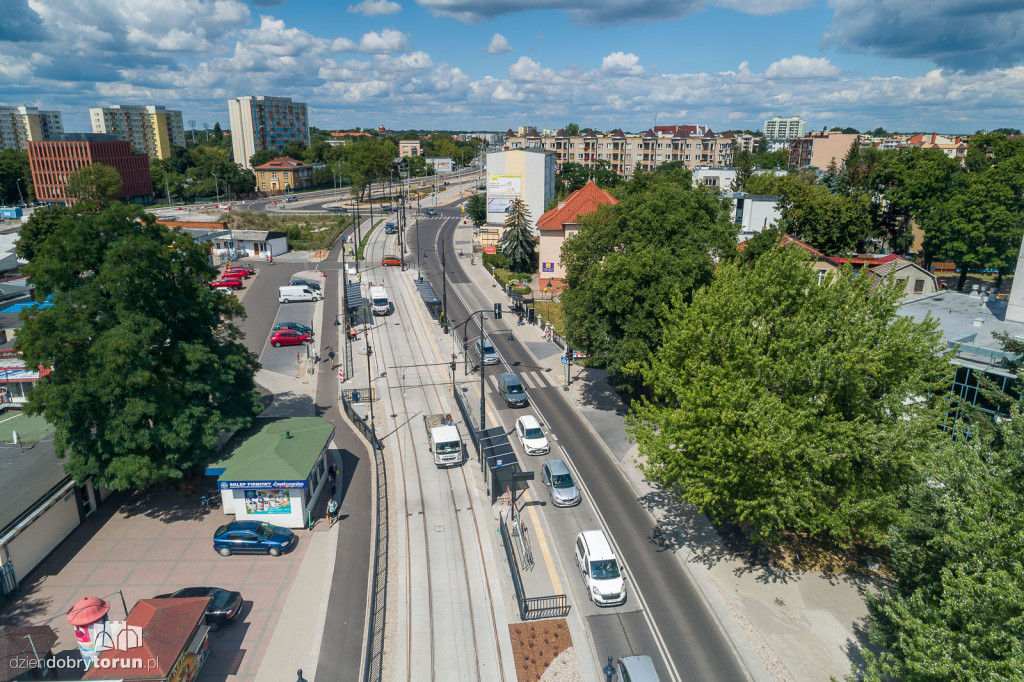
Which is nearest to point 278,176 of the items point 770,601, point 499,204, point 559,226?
point 499,204

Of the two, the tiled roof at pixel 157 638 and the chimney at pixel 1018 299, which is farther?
the chimney at pixel 1018 299

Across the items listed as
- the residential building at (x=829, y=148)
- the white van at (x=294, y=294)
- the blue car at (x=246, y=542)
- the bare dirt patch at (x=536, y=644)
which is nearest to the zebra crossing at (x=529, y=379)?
the blue car at (x=246, y=542)

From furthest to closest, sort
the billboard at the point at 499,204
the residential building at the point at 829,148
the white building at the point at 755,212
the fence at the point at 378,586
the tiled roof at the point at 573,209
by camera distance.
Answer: the residential building at the point at 829,148, the billboard at the point at 499,204, the white building at the point at 755,212, the tiled roof at the point at 573,209, the fence at the point at 378,586

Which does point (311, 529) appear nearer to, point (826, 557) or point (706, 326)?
point (706, 326)

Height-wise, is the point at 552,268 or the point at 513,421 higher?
the point at 552,268

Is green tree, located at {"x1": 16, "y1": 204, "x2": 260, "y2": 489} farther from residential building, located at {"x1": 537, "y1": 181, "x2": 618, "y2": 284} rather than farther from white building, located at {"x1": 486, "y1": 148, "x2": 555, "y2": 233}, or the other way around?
white building, located at {"x1": 486, "y1": 148, "x2": 555, "y2": 233}

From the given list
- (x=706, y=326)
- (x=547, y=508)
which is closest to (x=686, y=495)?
(x=706, y=326)

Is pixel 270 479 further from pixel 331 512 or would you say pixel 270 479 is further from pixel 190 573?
pixel 190 573

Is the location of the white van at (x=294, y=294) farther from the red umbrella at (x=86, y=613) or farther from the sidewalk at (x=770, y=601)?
the red umbrella at (x=86, y=613)
